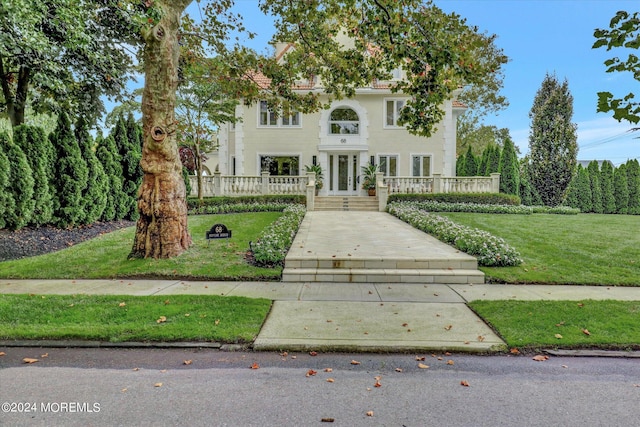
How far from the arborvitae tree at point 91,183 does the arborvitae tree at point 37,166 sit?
1.02m

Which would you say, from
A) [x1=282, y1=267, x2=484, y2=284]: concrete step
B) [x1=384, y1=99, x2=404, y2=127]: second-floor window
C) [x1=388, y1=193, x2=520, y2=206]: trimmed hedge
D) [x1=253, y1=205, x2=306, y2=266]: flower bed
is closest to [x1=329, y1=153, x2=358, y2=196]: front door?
[x1=384, y1=99, x2=404, y2=127]: second-floor window

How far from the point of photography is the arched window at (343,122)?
63.1 ft

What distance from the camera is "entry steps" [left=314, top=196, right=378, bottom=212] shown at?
1628cm

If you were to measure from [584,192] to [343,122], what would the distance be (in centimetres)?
1405

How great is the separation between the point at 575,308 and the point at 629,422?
235 centimetres

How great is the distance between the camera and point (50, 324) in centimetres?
373

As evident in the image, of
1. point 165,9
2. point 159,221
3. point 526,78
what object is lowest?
point 159,221

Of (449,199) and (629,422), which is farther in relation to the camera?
(449,199)

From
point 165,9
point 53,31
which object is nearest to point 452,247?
point 165,9

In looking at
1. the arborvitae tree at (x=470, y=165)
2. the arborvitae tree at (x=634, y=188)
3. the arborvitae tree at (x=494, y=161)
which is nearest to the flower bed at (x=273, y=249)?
the arborvitae tree at (x=494, y=161)

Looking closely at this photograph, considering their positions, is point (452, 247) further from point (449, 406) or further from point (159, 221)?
point (159, 221)

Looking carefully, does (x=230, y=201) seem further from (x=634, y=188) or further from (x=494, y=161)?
(x=634, y=188)

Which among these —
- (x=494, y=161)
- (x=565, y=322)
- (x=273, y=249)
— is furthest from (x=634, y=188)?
(x=273, y=249)

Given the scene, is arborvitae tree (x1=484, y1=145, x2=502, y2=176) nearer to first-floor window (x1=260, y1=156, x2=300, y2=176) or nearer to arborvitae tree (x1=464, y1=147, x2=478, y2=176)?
arborvitae tree (x1=464, y1=147, x2=478, y2=176)
